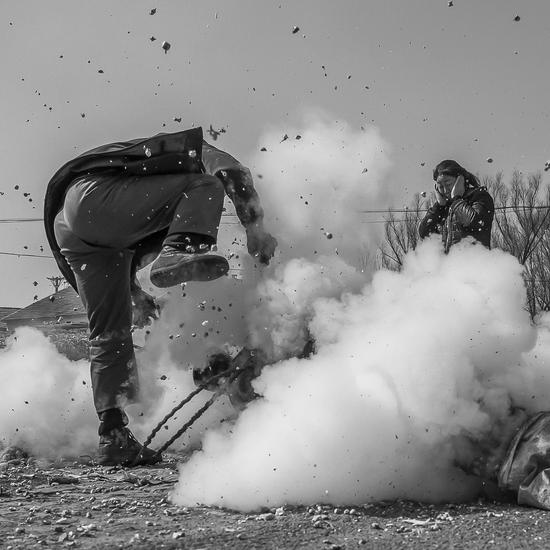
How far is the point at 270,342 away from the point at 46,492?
1.33 m

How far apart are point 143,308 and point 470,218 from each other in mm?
2592

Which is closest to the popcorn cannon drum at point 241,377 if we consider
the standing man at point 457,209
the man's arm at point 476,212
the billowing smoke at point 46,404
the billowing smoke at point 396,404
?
the billowing smoke at point 396,404

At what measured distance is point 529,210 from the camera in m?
23.0

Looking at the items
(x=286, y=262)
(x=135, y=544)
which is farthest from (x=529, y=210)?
(x=135, y=544)

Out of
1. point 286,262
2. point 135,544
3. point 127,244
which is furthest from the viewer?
point 286,262

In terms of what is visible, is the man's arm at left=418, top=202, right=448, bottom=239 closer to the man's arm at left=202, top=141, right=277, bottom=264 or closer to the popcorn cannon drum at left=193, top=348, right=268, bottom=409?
the man's arm at left=202, top=141, right=277, bottom=264

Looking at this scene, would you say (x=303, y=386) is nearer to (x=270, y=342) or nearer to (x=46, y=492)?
(x=270, y=342)

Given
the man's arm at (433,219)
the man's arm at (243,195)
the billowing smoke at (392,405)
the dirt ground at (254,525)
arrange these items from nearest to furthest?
the dirt ground at (254,525), the billowing smoke at (392,405), the man's arm at (243,195), the man's arm at (433,219)

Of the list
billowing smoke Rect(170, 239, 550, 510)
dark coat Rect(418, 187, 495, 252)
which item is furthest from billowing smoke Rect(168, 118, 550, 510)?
dark coat Rect(418, 187, 495, 252)

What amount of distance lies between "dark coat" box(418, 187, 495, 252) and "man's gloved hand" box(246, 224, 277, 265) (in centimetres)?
207

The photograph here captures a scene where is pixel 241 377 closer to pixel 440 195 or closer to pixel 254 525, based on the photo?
pixel 254 525

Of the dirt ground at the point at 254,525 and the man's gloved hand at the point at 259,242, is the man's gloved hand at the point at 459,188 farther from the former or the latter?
the dirt ground at the point at 254,525

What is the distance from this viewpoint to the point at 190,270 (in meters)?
3.30

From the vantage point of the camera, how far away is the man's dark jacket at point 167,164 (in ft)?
12.2
